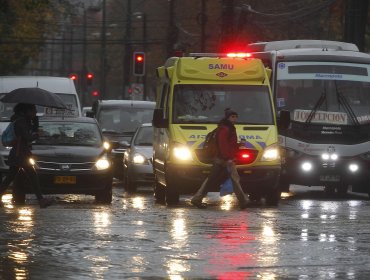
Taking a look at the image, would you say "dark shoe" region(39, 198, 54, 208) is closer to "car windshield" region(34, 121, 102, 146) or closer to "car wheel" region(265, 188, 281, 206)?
"car windshield" region(34, 121, 102, 146)

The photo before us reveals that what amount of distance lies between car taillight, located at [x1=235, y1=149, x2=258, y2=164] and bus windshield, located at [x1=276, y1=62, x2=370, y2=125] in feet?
12.0

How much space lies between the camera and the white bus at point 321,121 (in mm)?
26250

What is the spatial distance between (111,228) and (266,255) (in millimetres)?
3651

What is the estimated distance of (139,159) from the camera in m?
29.1

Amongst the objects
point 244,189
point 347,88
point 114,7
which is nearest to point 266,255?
point 244,189

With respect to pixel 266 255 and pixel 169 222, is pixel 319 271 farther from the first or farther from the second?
pixel 169 222

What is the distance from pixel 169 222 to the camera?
18.2 metres

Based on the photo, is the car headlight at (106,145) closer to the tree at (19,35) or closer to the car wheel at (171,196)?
the car wheel at (171,196)

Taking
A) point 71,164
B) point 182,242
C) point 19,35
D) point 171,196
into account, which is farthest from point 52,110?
point 19,35

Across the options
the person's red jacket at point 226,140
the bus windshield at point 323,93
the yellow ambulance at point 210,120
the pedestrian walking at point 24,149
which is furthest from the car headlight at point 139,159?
the person's red jacket at point 226,140

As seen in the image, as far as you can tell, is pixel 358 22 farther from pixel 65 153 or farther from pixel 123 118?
pixel 65 153

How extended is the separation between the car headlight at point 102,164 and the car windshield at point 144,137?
6172 mm

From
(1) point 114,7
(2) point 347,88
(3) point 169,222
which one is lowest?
(3) point 169,222

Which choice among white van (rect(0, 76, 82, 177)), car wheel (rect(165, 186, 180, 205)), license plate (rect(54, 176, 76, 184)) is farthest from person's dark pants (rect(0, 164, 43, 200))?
white van (rect(0, 76, 82, 177))
